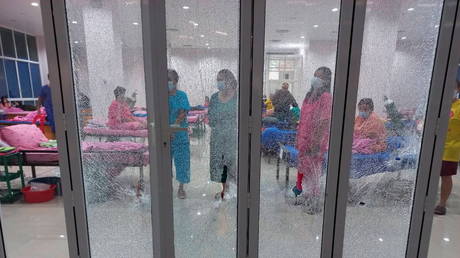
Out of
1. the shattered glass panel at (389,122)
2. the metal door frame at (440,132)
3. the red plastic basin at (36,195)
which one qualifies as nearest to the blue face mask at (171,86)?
the shattered glass panel at (389,122)

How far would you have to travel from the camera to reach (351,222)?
1747 mm

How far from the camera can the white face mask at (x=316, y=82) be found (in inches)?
61.2

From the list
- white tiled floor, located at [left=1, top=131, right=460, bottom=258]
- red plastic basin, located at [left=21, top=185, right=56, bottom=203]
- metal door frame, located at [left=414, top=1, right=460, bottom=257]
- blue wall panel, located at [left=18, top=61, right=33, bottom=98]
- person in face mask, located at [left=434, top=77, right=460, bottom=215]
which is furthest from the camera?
blue wall panel, located at [left=18, top=61, right=33, bottom=98]

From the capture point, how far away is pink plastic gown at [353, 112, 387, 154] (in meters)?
1.61

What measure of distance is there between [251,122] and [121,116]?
82 centimetres

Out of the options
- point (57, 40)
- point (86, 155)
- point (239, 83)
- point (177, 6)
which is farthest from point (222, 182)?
point (57, 40)

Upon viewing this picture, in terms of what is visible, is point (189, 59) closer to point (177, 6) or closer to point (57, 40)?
point (177, 6)

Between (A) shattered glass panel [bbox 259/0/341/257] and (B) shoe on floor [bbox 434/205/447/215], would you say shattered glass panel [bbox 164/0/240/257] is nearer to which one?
(A) shattered glass panel [bbox 259/0/341/257]

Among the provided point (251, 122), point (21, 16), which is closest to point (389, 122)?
point (251, 122)

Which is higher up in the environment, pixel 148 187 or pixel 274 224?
pixel 148 187

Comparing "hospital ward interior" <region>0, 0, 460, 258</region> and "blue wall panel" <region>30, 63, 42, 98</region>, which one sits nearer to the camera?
"hospital ward interior" <region>0, 0, 460, 258</region>

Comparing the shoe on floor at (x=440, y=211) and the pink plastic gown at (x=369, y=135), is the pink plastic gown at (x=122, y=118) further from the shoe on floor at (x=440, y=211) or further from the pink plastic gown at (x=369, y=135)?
the shoe on floor at (x=440, y=211)

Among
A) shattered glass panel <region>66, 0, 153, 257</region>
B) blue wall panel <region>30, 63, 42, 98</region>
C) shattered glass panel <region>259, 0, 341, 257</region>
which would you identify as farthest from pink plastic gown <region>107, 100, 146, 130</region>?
blue wall panel <region>30, 63, 42, 98</region>

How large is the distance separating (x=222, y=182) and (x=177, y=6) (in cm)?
113
